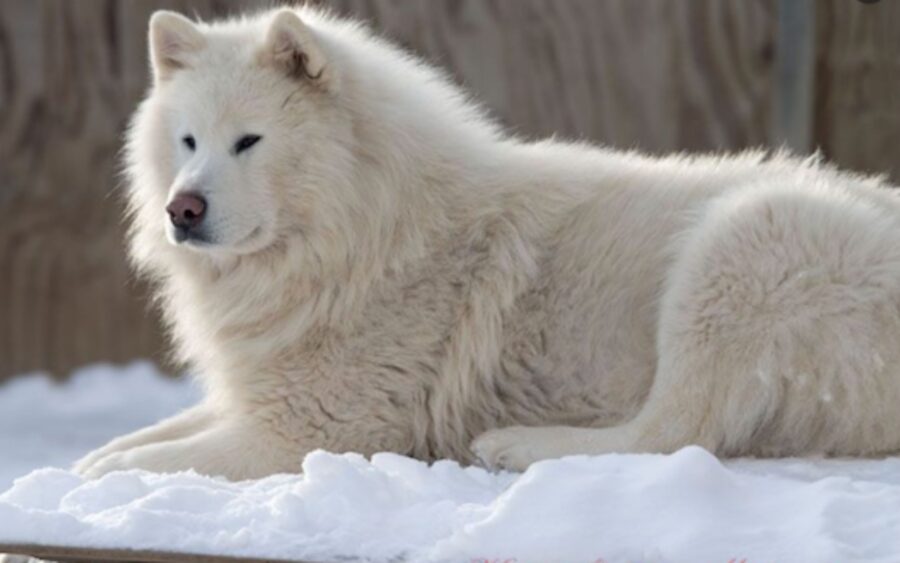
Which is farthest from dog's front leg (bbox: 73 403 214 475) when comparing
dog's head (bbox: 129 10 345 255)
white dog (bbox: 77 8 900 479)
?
dog's head (bbox: 129 10 345 255)

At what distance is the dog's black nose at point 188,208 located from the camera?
441 centimetres

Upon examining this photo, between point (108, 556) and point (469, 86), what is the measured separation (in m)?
4.13

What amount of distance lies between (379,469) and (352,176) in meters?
1.25

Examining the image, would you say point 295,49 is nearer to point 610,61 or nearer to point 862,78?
point 610,61

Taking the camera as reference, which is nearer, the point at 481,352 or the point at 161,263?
the point at 481,352

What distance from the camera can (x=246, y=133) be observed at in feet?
14.9

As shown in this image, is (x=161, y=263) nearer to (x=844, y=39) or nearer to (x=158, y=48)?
(x=158, y=48)

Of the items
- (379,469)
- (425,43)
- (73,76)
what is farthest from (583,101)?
(379,469)

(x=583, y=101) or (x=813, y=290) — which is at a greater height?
(x=583, y=101)

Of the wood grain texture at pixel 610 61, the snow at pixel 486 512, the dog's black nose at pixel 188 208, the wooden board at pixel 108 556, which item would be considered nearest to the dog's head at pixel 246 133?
the dog's black nose at pixel 188 208

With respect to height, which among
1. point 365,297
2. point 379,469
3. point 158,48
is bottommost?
point 379,469

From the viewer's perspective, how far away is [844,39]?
6812 millimetres

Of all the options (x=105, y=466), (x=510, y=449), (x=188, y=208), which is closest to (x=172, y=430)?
(x=105, y=466)

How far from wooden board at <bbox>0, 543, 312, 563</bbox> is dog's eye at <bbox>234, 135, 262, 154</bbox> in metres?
1.46
